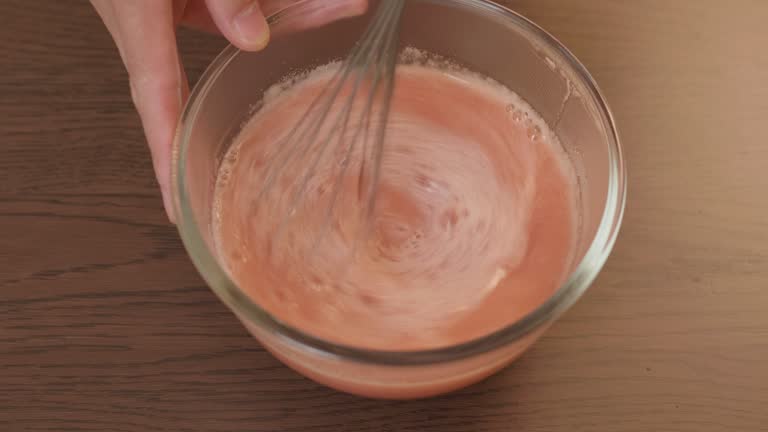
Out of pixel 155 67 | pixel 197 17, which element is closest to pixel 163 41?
pixel 155 67

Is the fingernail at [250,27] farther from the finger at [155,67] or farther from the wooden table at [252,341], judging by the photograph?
the wooden table at [252,341]

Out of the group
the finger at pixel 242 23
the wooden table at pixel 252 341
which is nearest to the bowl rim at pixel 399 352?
the finger at pixel 242 23

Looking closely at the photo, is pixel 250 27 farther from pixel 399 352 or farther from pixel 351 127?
pixel 399 352

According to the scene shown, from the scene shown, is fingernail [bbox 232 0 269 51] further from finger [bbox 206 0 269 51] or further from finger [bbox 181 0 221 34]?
finger [bbox 181 0 221 34]

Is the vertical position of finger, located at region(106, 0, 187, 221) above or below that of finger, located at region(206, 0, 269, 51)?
below

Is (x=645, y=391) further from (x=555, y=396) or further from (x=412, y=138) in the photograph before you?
(x=412, y=138)

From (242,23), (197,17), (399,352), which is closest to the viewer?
(399,352)

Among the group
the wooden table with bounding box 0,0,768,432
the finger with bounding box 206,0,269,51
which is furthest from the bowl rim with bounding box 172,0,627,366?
the wooden table with bounding box 0,0,768,432
